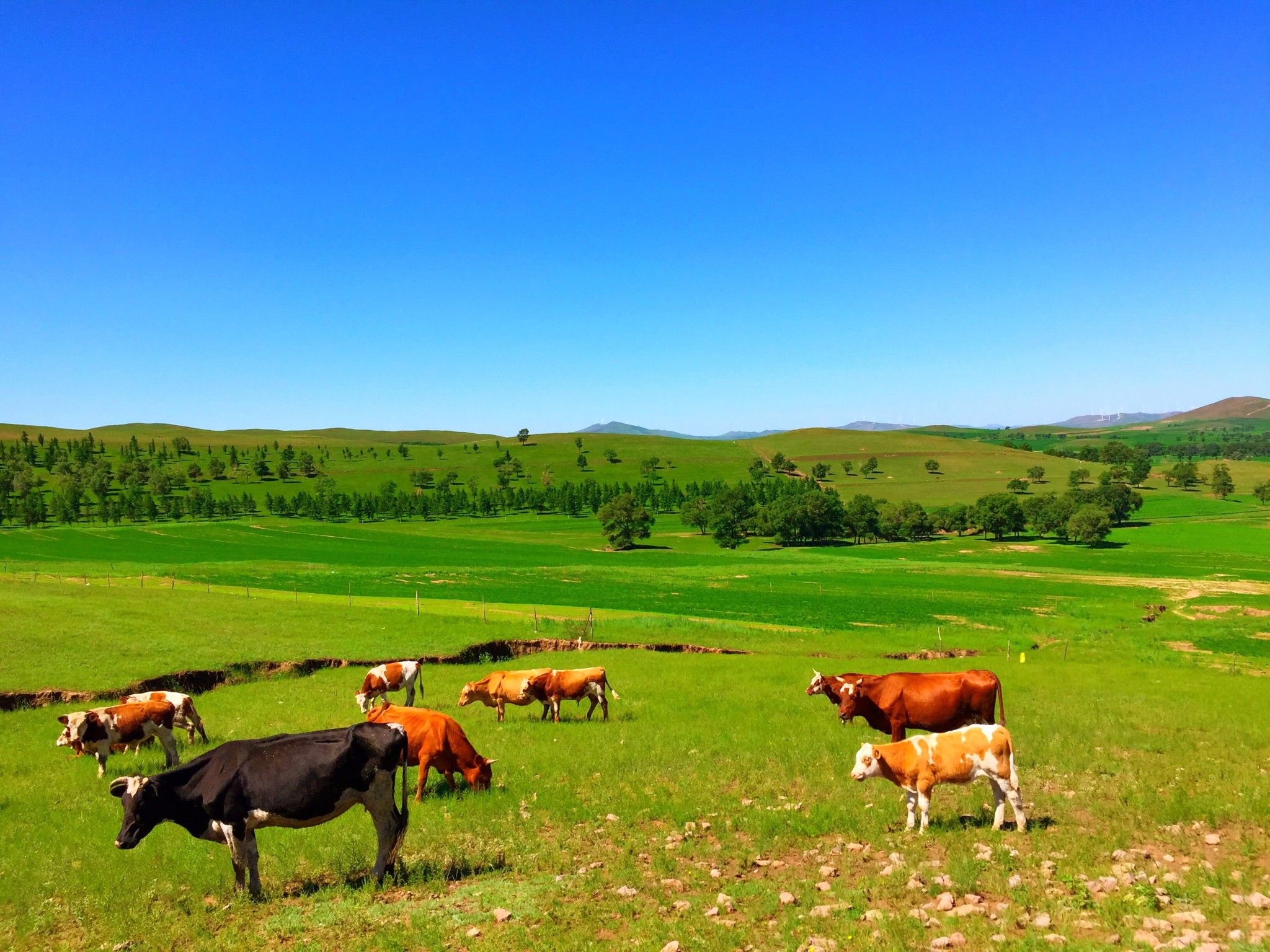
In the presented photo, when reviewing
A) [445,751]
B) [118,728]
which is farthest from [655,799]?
[118,728]

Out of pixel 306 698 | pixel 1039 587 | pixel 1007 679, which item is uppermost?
pixel 306 698


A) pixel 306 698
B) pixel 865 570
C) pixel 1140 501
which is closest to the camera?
pixel 306 698

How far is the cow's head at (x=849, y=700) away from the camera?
60.1 ft

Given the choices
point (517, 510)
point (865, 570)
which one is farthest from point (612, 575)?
point (517, 510)

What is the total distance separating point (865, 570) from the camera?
313 feet

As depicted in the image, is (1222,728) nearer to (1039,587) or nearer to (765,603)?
(765,603)

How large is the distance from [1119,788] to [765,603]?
48512 mm

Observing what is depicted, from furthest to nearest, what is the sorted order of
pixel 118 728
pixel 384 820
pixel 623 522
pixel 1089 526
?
pixel 623 522
pixel 1089 526
pixel 118 728
pixel 384 820

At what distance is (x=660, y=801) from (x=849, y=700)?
6.30 metres

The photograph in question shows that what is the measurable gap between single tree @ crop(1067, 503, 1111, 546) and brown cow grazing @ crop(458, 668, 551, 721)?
433ft

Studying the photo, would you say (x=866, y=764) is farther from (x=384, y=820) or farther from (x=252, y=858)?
(x=252, y=858)

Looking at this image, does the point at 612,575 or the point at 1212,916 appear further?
the point at 612,575

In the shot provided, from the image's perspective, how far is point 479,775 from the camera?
1544 cm

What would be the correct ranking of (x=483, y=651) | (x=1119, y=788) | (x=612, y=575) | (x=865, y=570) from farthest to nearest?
(x=865, y=570) < (x=612, y=575) < (x=483, y=651) < (x=1119, y=788)
